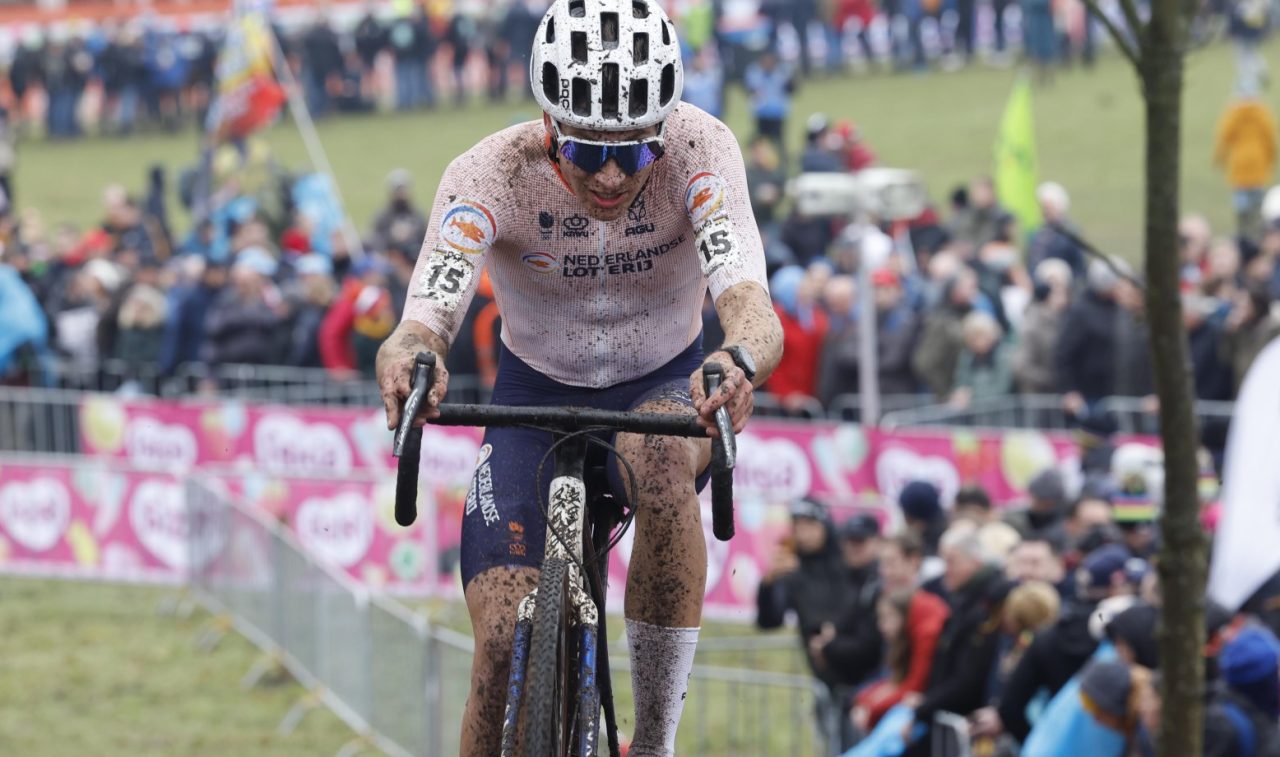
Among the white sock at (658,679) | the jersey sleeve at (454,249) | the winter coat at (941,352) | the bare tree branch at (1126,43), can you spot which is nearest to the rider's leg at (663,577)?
the white sock at (658,679)

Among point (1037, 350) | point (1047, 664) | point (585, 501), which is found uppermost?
point (585, 501)

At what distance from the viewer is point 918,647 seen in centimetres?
1095

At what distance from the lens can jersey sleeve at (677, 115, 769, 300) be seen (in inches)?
250

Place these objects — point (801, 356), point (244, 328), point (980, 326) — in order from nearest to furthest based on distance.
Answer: point (980, 326)
point (801, 356)
point (244, 328)

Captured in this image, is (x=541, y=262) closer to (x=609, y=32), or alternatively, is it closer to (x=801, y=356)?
(x=609, y=32)

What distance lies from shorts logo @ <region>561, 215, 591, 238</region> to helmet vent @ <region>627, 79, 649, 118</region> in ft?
1.87

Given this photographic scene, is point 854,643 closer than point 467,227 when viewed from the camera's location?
No

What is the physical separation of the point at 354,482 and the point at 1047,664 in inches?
329

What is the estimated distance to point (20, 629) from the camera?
1781cm

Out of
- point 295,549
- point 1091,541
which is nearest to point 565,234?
point 1091,541

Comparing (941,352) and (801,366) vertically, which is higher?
(941,352)

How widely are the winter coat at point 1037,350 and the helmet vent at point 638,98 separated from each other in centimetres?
1173

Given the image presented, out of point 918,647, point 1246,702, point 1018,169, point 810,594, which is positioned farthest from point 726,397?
point 1018,169

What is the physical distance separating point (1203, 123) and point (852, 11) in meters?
9.84
